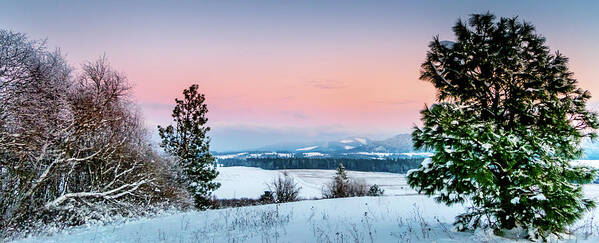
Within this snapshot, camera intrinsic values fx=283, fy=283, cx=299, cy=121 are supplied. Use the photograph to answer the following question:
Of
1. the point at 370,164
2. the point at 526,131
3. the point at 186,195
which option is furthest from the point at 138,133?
the point at 370,164

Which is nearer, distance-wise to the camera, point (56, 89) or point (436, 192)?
point (436, 192)

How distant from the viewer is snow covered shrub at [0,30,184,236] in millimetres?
9773

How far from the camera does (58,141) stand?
43.1ft

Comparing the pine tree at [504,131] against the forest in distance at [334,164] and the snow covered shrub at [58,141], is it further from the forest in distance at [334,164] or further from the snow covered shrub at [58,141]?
the forest in distance at [334,164]

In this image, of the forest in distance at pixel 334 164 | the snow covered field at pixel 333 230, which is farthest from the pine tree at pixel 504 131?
the forest in distance at pixel 334 164

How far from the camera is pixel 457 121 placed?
5113 mm

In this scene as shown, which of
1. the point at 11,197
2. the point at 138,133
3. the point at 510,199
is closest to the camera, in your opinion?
the point at 510,199

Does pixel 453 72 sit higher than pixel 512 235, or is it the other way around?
pixel 453 72

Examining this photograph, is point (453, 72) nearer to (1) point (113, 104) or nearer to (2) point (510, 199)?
(2) point (510, 199)

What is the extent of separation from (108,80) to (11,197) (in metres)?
7.60

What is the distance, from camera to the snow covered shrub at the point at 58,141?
9773mm

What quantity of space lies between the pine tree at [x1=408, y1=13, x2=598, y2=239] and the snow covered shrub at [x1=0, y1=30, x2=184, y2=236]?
11.1 metres

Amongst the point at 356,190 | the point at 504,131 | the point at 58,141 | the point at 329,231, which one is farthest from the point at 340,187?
the point at 504,131

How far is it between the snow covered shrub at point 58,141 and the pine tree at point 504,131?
36.4 feet
